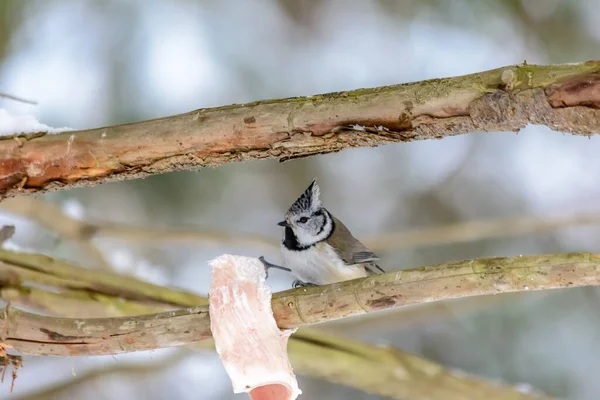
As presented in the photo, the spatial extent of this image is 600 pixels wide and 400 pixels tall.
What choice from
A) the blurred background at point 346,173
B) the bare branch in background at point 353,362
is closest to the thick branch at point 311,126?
the bare branch in background at point 353,362

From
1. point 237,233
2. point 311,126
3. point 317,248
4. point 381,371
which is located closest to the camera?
point 311,126

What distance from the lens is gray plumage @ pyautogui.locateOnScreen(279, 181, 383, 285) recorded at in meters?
1.49

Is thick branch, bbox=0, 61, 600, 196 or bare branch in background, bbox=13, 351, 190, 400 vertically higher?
bare branch in background, bbox=13, 351, 190, 400

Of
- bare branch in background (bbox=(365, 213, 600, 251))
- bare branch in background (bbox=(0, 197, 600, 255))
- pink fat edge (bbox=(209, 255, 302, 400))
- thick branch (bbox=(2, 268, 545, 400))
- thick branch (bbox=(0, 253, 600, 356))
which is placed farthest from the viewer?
bare branch in background (bbox=(365, 213, 600, 251))

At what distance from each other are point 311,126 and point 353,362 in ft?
2.64

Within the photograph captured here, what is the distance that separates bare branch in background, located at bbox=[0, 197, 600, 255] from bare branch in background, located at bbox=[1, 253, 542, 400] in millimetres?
325

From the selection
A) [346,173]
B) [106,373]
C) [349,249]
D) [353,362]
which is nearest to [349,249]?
[349,249]

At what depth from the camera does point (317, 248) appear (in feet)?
4.95

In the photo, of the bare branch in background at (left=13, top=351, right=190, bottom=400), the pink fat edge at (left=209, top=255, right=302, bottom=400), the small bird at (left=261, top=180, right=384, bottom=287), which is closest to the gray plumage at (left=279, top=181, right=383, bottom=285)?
the small bird at (left=261, top=180, right=384, bottom=287)

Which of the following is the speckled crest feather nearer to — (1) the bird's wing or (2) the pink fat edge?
(1) the bird's wing

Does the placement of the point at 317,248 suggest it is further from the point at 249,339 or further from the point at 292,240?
the point at 249,339

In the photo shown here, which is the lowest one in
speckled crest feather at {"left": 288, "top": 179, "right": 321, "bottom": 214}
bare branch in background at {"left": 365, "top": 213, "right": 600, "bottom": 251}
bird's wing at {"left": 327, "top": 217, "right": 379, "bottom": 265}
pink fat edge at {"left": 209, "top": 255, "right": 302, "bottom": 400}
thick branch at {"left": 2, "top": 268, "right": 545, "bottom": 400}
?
pink fat edge at {"left": 209, "top": 255, "right": 302, "bottom": 400}

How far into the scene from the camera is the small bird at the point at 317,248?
1.49m

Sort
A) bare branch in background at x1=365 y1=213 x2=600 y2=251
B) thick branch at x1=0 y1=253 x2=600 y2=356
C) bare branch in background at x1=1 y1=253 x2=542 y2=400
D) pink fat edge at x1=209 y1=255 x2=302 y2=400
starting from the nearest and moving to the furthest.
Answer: thick branch at x1=0 y1=253 x2=600 y2=356 → pink fat edge at x1=209 y1=255 x2=302 y2=400 → bare branch in background at x1=1 y1=253 x2=542 y2=400 → bare branch in background at x1=365 y1=213 x2=600 y2=251
